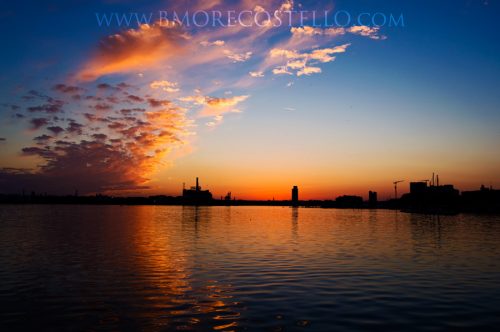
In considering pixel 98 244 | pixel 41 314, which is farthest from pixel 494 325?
pixel 98 244

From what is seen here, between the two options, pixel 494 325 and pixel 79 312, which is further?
pixel 79 312

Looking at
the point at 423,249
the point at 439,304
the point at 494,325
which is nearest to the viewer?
the point at 494,325

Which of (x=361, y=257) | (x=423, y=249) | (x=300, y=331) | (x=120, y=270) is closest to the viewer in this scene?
(x=300, y=331)

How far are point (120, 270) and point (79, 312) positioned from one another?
11.8 m

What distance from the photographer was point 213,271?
2969 centimetres

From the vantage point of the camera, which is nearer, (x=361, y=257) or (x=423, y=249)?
(x=361, y=257)

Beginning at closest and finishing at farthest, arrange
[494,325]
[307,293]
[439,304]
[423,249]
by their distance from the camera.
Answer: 1. [494,325]
2. [439,304]
3. [307,293]
4. [423,249]

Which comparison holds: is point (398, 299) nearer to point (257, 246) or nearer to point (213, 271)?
point (213, 271)

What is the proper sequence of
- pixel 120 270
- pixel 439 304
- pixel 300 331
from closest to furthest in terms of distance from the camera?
1. pixel 300 331
2. pixel 439 304
3. pixel 120 270

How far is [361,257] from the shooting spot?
37.5m

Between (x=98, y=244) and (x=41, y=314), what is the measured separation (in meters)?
31.4

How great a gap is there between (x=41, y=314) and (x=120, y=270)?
469 inches

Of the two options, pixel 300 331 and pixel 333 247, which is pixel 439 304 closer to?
pixel 300 331

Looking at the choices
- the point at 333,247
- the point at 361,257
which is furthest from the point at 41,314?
the point at 333,247
